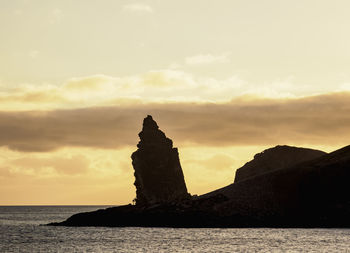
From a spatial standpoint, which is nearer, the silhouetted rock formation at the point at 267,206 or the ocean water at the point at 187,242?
the ocean water at the point at 187,242

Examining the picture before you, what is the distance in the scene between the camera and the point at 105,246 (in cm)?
10494

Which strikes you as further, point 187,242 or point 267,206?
point 267,206

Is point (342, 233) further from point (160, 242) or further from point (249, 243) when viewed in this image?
point (160, 242)

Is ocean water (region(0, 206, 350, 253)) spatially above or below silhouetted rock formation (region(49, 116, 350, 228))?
below

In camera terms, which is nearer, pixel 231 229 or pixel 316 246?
pixel 316 246

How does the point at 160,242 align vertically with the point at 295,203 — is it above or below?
below

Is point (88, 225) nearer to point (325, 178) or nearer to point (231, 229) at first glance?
point (231, 229)

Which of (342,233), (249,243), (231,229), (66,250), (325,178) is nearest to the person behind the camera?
(66,250)

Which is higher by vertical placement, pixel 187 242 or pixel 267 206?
pixel 267 206

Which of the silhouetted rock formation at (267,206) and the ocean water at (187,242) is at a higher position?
the silhouetted rock formation at (267,206)

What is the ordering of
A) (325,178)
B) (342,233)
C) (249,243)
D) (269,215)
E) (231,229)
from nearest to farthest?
1. (249,243)
2. (342,233)
3. (231,229)
4. (269,215)
5. (325,178)

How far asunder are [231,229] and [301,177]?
33.5m

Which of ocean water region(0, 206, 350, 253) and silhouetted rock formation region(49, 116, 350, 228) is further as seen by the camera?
silhouetted rock formation region(49, 116, 350, 228)

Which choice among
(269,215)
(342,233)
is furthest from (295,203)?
(342,233)
